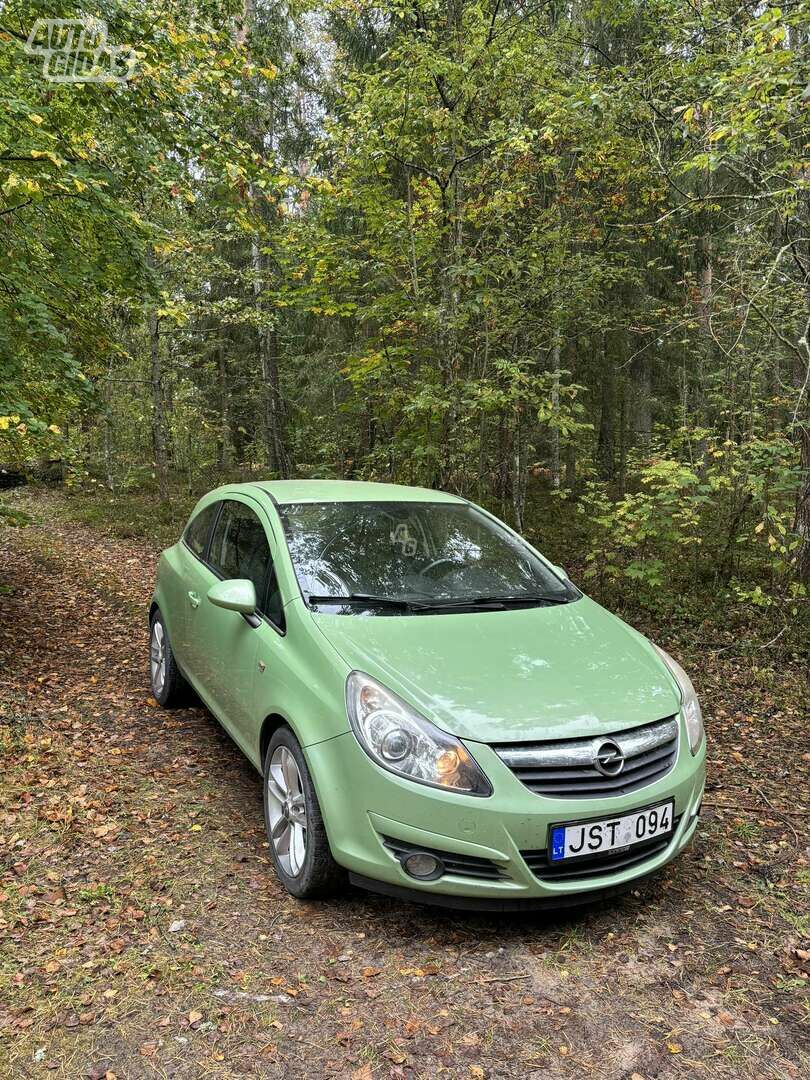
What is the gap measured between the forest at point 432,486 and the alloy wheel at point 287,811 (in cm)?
18

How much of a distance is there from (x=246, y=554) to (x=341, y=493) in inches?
27.7

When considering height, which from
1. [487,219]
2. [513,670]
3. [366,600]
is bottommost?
[513,670]

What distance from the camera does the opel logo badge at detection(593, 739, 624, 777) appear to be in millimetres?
2650

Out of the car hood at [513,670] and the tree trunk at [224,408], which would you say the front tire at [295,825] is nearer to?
the car hood at [513,670]

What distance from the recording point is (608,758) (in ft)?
8.72

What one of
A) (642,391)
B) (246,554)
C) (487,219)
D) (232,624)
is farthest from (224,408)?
(232,624)

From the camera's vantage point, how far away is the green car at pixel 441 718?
259 cm

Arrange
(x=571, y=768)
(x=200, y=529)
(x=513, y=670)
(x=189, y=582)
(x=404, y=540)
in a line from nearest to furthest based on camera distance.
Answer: (x=571, y=768), (x=513, y=670), (x=404, y=540), (x=189, y=582), (x=200, y=529)

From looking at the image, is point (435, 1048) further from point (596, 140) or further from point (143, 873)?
point (596, 140)

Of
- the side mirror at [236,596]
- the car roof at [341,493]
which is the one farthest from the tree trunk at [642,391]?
the side mirror at [236,596]

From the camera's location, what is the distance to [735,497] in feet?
25.4

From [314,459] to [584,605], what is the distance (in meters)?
15.1

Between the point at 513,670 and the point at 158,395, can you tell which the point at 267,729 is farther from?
the point at 158,395

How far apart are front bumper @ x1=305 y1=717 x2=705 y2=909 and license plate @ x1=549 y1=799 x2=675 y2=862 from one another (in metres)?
0.04
